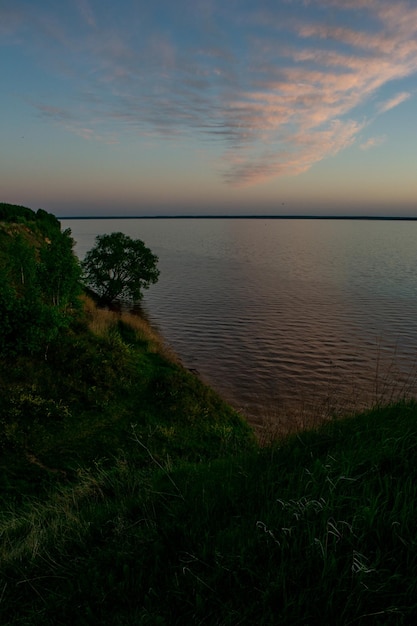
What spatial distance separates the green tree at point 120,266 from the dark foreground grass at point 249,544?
115 feet

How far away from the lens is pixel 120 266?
132 ft

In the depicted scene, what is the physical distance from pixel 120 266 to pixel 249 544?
127 feet

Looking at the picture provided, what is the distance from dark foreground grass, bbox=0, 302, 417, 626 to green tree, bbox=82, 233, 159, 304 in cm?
3516

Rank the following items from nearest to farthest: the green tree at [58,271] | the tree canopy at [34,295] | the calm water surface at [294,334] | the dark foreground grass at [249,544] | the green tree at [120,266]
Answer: the dark foreground grass at [249,544], the tree canopy at [34,295], the green tree at [58,271], the calm water surface at [294,334], the green tree at [120,266]

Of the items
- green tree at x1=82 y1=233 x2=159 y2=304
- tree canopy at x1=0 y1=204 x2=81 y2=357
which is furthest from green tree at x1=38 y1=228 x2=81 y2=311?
green tree at x1=82 y1=233 x2=159 y2=304

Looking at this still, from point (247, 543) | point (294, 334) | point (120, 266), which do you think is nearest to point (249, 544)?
point (247, 543)

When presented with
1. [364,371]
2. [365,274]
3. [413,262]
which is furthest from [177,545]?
[413,262]

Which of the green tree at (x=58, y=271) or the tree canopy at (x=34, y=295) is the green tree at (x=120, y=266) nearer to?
the tree canopy at (x=34, y=295)

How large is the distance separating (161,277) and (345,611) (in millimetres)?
59135

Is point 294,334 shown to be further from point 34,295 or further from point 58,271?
point 34,295

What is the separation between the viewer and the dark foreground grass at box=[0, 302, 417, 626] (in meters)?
3.02

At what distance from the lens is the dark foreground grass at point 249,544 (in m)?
3.02

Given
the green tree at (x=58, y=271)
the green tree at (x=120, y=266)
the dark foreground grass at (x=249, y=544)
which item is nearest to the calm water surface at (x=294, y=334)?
the dark foreground grass at (x=249, y=544)

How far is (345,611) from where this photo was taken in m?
2.84
